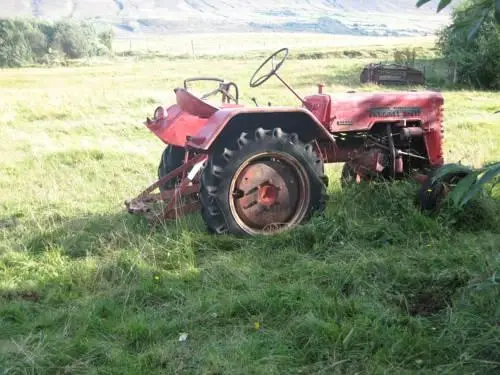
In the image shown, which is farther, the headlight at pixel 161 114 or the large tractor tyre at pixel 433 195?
the headlight at pixel 161 114

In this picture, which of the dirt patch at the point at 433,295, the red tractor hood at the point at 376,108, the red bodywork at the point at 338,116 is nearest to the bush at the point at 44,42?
the red bodywork at the point at 338,116

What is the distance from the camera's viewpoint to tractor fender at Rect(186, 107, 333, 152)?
500 centimetres

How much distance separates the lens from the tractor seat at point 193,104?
5.50 metres

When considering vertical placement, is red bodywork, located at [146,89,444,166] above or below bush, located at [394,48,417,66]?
below

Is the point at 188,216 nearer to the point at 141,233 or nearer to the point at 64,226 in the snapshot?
the point at 141,233

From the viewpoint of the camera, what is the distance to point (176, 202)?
17.8 ft

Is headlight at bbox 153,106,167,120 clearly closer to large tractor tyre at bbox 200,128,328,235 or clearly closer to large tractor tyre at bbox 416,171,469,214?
large tractor tyre at bbox 200,128,328,235

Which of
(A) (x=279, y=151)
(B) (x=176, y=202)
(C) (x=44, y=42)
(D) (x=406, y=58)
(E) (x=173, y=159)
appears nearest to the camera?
(A) (x=279, y=151)

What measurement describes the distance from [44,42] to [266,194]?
72.1m

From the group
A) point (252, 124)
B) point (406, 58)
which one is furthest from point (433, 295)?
point (406, 58)

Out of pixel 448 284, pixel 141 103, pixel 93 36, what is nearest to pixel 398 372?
pixel 448 284

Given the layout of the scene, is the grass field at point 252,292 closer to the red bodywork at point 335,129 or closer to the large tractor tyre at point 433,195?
the large tractor tyre at point 433,195

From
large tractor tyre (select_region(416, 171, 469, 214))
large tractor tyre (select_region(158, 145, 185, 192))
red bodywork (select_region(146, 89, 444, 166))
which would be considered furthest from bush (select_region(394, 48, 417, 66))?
large tractor tyre (select_region(416, 171, 469, 214))

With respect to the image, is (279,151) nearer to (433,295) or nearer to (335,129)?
(335,129)
